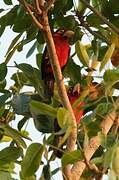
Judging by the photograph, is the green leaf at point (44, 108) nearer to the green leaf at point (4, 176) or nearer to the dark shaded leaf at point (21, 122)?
the green leaf at point (4, 176)

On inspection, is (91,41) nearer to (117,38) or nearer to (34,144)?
(117,38)

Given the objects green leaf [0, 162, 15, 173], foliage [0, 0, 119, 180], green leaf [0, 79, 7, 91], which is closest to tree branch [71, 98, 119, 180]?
foliage [0, 0, 119, 180]

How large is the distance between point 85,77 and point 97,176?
275 mm

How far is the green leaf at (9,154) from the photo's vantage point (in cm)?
98

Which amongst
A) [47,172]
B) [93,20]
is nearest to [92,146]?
[47,172]

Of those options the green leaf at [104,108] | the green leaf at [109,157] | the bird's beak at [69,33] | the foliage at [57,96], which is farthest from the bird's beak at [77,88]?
the green leaf at [109,157]

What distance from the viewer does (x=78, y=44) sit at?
0.95 m

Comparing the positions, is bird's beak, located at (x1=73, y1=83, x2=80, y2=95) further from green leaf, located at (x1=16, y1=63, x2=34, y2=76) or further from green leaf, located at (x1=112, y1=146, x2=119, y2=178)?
green leaf, located at (x1=112, y1=146, x2=119, y2=178)

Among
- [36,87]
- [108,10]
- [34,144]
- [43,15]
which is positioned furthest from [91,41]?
[34,144]

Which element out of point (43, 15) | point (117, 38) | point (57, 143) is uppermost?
point (43, 15)

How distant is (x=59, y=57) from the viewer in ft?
4.52

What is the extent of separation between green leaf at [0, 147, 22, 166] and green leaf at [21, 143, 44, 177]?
0.32 ft

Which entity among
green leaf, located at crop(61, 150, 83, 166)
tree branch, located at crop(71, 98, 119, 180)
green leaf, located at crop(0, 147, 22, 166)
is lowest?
tree branch, located at crop(71, 98, 119, 180)

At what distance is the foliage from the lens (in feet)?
2.68
